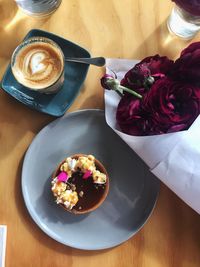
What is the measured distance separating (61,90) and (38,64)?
0.07 metres

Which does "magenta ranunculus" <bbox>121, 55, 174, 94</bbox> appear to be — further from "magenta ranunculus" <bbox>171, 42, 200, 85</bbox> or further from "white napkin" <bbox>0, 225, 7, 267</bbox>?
"white napkin" <bbox>0, 225, 7, 267</bbox>

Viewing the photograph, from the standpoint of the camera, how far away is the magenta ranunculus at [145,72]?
664 mm

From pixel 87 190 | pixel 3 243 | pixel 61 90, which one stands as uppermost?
pixel 61 90

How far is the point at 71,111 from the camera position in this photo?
0.77 metres

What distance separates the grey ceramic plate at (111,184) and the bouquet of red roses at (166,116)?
49mm

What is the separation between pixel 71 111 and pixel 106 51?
0.47ft

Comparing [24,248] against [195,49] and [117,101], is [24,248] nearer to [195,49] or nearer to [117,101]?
[117,101]

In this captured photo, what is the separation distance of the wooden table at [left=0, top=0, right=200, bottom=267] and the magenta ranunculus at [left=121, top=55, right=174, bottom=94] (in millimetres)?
102

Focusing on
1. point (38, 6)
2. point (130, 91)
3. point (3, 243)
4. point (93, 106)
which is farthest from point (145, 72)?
point (3, 243)

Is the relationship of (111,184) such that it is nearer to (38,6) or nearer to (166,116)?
(166,116)

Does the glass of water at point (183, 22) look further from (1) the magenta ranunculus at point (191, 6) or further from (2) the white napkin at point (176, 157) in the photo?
(2) the white napkin at point (176, 157)

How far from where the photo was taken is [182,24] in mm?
760

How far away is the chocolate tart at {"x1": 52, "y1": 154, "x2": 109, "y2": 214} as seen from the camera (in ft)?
2.34

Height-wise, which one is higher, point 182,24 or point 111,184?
point 182,24
